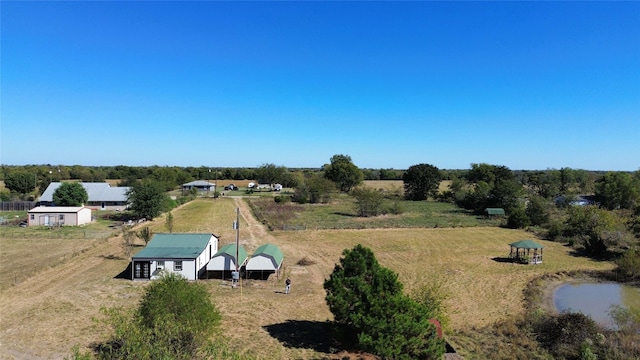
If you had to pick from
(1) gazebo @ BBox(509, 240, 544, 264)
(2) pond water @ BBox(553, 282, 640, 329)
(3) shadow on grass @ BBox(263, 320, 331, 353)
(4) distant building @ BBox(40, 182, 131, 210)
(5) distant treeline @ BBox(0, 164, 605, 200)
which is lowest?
(2) pond water @ BBox(553, 282, 640, 329)

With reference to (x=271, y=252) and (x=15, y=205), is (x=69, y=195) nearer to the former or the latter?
(x=15, y=205)

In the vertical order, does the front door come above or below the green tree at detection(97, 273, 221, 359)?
below

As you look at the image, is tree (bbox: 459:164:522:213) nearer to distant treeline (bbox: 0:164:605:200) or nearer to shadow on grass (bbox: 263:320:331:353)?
distant treeline (bbox: 0:164:605:200)

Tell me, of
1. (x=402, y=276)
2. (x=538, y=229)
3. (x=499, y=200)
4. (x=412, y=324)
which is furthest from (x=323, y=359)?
(x=499, y=200)

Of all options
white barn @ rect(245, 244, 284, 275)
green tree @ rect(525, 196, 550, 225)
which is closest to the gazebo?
green tree @ rect(525, 196, 550, 225)

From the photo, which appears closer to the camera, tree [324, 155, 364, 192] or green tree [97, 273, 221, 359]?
green tree [97, 273, 221, 359]

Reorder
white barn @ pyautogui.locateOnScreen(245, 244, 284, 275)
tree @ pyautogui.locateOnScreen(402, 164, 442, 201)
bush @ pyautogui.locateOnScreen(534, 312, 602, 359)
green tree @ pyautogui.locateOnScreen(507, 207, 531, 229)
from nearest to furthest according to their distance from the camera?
bush @ pyautogui.locateOnScreen(534, 312, 602, 359) → white barn @ pyautogui.locateOnScreen(245, 244, 284, 275) → green tree @ pyautogui.locateOnScreen(507, 207, 531, 229) → tree @ pyautogui.locateOnScreen(402, 164, 442, 201)

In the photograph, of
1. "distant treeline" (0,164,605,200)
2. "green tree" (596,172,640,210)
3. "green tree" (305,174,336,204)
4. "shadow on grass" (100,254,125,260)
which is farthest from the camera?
"distant treeline" (0,164,605,200)
